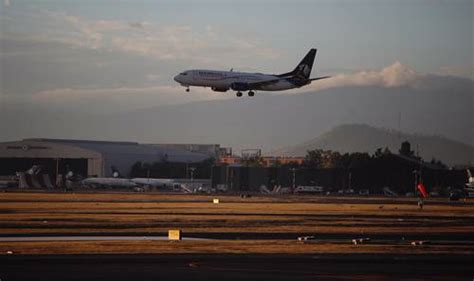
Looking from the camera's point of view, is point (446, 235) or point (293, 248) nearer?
point (293, 248)

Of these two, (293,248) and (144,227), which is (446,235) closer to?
(293,248)

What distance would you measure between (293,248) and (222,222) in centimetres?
2703

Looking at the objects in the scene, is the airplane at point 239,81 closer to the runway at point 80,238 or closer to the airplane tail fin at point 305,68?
the airplane tail fin at point 305,68

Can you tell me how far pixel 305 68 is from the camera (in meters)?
138

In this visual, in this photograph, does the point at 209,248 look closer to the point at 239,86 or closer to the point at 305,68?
the point at 239,86

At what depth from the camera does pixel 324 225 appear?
77.1 m

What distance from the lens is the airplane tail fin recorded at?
13362 cm
